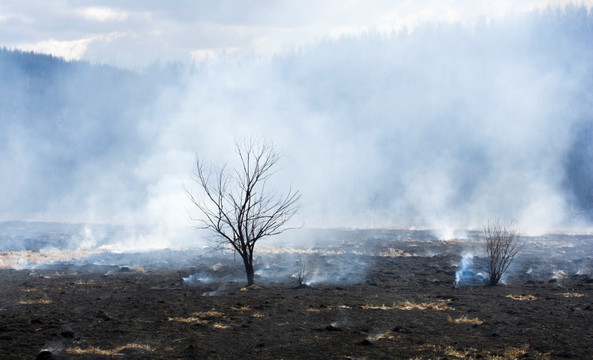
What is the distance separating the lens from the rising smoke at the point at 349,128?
10194cm

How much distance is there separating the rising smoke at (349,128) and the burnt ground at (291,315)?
40.5 metres

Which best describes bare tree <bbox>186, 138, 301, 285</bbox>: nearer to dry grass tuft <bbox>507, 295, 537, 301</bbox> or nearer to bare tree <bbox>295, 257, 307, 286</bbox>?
bare tree <bbox>295, 257, 307, 286</bbox>

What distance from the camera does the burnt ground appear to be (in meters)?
12.9

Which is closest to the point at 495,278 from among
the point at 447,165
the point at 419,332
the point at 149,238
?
the point at 419,332

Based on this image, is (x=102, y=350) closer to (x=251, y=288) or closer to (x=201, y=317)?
(x=201, y=317)

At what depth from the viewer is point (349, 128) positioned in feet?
491

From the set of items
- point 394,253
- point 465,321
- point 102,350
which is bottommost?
point 102,350

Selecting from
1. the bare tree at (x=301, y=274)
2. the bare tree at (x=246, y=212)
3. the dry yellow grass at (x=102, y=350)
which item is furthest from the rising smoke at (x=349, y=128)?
the dry yellow grass at (x=102, y=350)

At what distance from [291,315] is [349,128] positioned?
442 feet

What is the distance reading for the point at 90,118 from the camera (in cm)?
14788

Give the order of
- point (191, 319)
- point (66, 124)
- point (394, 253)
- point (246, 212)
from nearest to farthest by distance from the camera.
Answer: point (191, 319) < point (246, 212) < point (394, 253) < point (66, 124)

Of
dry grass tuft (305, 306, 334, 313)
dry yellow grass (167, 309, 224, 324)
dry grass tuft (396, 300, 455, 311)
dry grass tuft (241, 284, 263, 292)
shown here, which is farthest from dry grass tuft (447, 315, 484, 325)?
dry grass tuft (241, 284, 263, 292)

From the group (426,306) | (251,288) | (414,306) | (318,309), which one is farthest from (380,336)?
(251,288)

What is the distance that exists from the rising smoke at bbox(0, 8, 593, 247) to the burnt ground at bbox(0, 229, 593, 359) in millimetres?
40518
